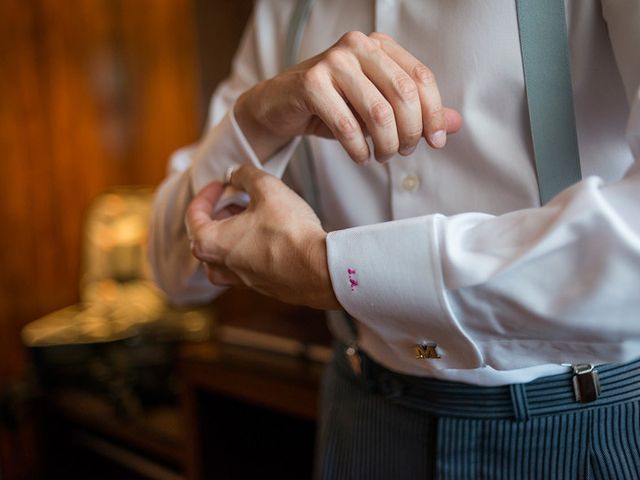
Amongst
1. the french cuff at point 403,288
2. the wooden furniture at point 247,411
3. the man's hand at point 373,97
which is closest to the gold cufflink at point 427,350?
the french cuff at point 403,288

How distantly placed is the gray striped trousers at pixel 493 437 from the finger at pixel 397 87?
30 centimetres

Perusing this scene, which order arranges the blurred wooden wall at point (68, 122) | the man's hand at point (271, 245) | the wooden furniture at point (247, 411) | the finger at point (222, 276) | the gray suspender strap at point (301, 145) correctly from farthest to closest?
the blurred wooden wall at point (68, 122), the wooden furniture at point (247, 411), the gray suspender strap at point (301, 145), the finger at point (222, 276), the man's hand at point (271, 245)

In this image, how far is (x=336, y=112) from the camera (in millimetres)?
554

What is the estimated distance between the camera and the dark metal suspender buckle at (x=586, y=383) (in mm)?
635

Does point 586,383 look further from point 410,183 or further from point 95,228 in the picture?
point 95,228

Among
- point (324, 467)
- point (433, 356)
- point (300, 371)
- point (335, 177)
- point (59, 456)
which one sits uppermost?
point (335, 177)

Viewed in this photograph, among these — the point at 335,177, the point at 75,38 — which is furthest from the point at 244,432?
the point at 75,38

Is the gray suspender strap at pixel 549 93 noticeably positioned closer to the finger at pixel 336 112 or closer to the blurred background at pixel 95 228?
the finger at pixel 336 112

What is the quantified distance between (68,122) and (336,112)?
2733 mm

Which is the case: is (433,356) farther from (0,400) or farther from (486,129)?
(0,400)

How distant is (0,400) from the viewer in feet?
8.87

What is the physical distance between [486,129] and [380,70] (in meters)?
0.16

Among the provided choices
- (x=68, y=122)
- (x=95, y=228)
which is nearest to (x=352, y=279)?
(x=95, y=228)

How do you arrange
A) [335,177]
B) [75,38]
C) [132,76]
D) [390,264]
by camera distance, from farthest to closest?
[132,76]
[75,38]
[335,177]
[390,264]
